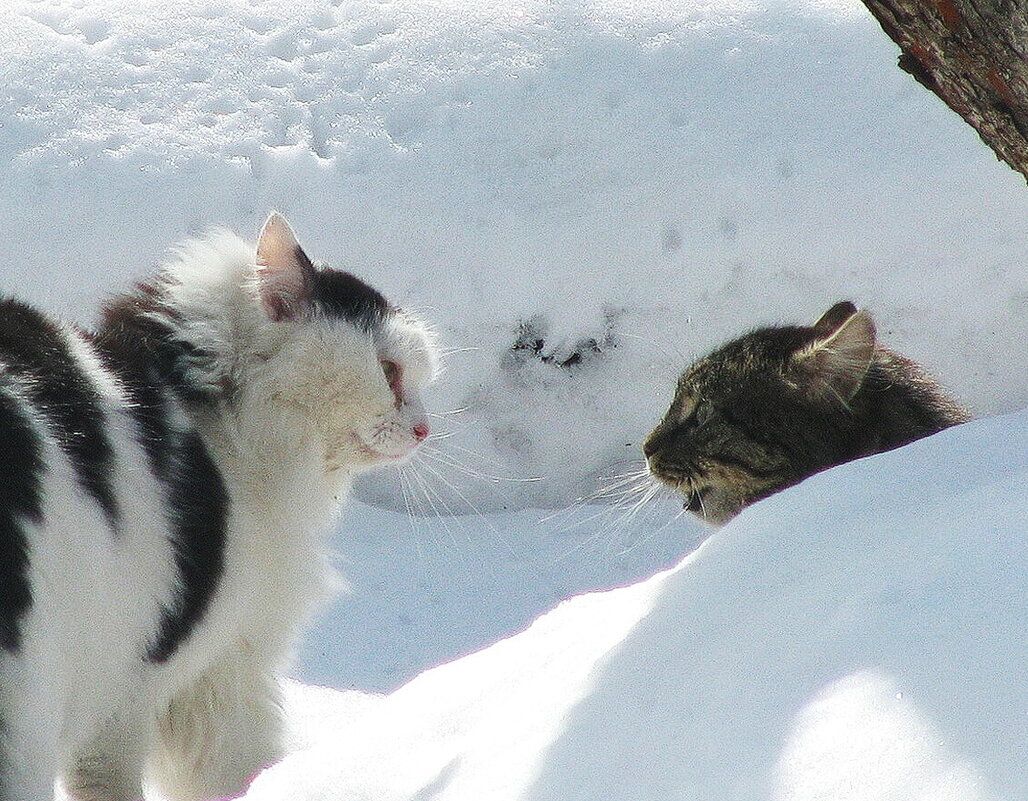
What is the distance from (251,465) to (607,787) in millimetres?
1446

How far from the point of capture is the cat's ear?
276cm

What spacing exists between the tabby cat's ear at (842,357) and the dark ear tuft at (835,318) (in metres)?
0.09

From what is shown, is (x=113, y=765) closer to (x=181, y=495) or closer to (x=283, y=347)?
(x=181, y=495)

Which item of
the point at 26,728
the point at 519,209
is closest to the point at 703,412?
the point at 26,728

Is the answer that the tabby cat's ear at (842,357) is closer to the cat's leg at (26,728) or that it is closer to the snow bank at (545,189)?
the cat's leg at (26,728)

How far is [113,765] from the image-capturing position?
2656 mm

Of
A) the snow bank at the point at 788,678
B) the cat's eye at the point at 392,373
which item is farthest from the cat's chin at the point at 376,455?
the snow bank at the point at 788,678

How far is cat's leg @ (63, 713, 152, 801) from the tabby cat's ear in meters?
1.51

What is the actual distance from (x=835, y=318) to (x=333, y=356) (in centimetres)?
108

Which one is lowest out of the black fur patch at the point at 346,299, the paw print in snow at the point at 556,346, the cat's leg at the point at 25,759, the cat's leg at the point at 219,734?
the cat's leg at the point at 219,734

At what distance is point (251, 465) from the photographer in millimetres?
2795

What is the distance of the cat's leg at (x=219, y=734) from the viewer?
2871 millimetres

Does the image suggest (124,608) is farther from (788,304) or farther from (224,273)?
(788,304)

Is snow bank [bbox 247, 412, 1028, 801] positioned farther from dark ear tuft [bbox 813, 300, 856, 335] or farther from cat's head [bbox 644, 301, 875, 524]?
dark ear tuft [bbox 813, 300, 856, 335]
